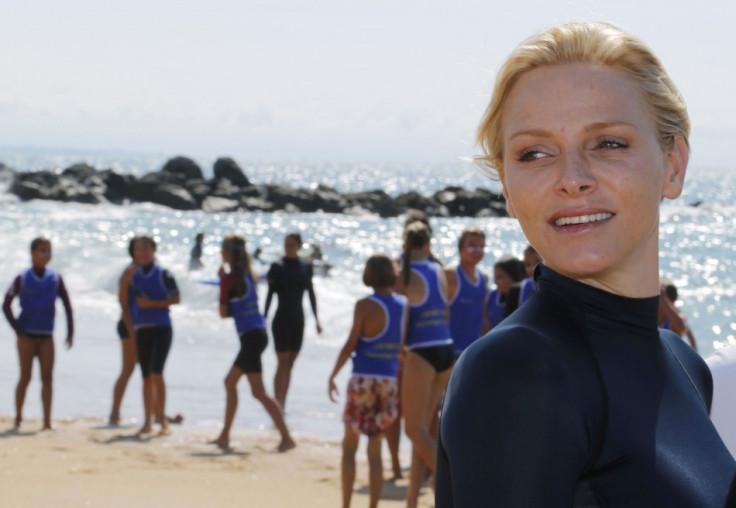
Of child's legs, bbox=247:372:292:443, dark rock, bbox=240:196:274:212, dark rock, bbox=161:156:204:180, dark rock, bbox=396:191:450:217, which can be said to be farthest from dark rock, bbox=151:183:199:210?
child's legs, bbox=247:372:292:443

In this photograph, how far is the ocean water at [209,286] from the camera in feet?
38.3

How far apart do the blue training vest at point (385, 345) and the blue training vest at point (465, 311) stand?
4.05 feet

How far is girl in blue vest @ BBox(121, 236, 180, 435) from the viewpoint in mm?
9578

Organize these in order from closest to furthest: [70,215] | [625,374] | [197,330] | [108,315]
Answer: [625,374]
[197,330]
[108,315]
[70,215]

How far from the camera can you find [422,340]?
7344 mm

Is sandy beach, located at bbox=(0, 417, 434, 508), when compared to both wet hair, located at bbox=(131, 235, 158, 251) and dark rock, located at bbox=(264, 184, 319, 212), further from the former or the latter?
dark rock, located at bbox=(264, 184, 319, 212)

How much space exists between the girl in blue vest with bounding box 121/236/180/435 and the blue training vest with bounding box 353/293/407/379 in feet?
9.54

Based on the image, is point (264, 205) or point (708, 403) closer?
point (708, 403)

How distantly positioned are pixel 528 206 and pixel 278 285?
9362mm

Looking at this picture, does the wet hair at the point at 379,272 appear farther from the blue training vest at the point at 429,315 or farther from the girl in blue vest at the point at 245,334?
the girl in blue vest at the point at 245,334

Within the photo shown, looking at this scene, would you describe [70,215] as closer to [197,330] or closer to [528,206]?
[197,330]

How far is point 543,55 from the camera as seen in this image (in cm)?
147

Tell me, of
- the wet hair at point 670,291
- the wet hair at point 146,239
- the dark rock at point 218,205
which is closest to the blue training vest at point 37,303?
the wet hair at point 146,239

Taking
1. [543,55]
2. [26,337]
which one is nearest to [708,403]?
[543,55]
